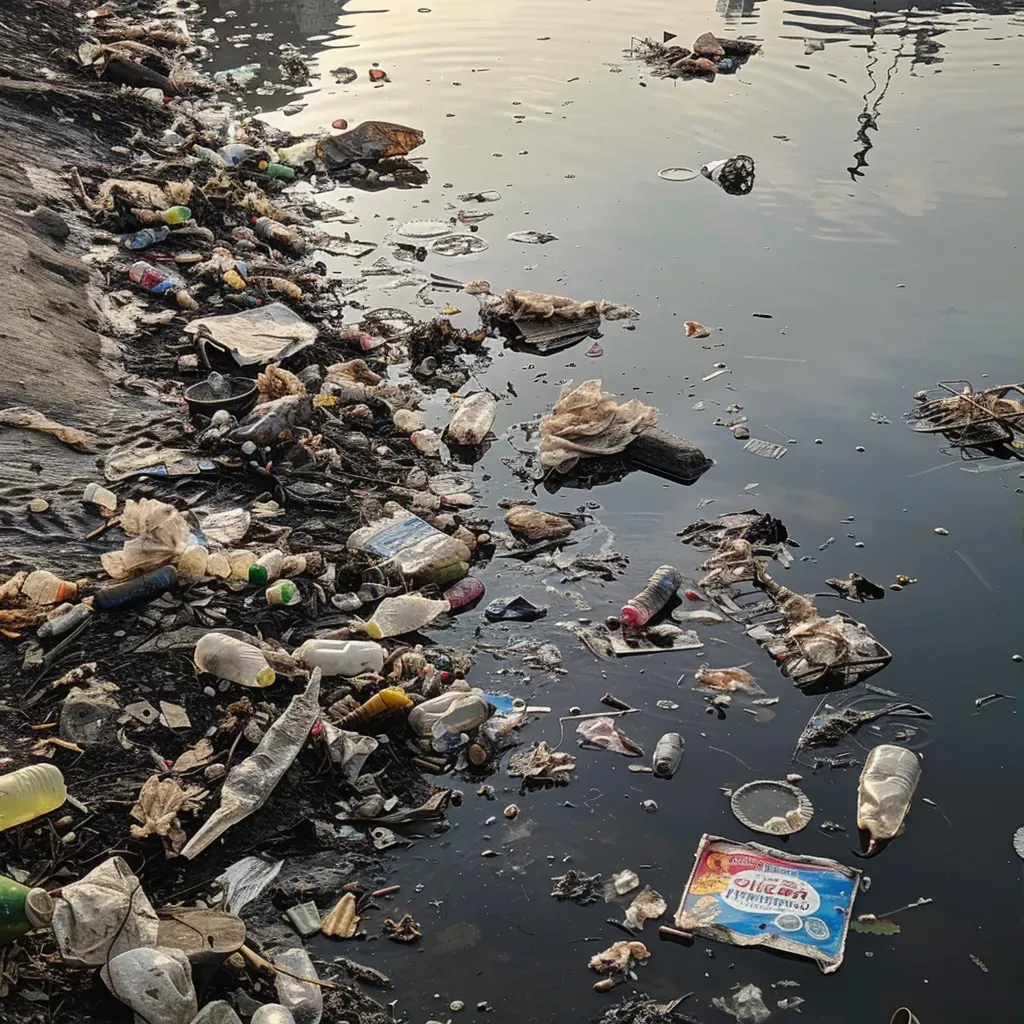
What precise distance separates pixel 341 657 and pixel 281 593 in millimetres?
463

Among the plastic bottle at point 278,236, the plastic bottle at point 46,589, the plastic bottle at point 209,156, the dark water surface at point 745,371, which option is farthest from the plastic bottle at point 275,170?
the plastic bottle at point 46,589

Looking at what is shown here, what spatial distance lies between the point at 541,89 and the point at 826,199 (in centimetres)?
377

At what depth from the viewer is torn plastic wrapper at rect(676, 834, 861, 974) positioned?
3070 millimetres

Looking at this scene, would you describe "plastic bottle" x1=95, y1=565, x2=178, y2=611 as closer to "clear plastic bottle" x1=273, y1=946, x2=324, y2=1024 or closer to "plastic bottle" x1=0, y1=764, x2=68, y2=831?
"plastic bottle" x1=0, y1=764, x2=68, y2=831

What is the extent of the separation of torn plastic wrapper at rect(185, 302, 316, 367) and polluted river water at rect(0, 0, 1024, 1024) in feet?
2.25

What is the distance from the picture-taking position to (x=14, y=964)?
255 centimetres

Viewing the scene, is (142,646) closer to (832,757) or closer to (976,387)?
(832,757)

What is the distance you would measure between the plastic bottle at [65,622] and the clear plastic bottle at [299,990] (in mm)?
1489

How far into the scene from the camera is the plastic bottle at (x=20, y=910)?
2.51 metres

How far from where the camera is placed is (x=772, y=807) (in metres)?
3.52

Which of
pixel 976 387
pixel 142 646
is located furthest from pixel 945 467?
pixel 142 646

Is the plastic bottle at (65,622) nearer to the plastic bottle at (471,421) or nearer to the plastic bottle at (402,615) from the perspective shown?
the plastic bottle at (402,615)

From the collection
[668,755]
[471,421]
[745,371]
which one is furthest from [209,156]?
[668,755]

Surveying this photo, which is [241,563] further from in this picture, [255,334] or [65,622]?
[255,334]
